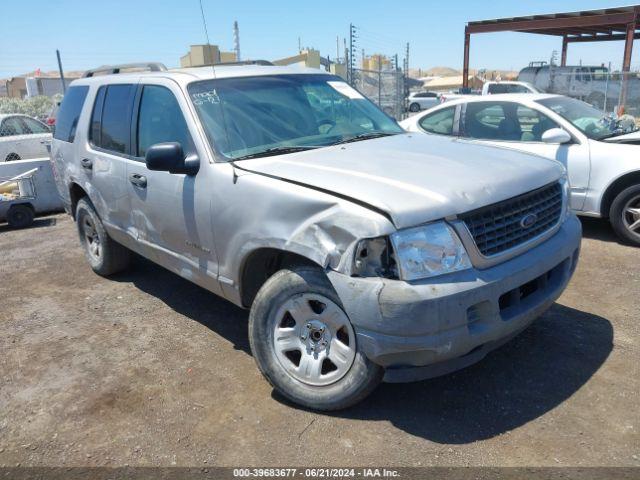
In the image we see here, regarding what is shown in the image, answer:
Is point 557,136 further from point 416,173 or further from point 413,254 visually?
point 413,254

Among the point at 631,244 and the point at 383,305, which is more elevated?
the point at 383,305

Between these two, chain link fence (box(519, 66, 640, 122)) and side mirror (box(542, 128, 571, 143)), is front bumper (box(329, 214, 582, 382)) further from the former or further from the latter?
chain link fence (box(519, 66, 640, 122))

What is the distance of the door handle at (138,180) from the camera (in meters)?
3.98

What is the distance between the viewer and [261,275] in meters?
3.40

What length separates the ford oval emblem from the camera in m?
2.94

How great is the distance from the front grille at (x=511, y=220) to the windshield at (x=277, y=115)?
4.21 ft

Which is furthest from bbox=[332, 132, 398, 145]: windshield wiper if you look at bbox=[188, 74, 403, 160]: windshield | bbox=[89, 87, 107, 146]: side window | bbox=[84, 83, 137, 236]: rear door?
bbox=[89, 87, 107, 146]: side window

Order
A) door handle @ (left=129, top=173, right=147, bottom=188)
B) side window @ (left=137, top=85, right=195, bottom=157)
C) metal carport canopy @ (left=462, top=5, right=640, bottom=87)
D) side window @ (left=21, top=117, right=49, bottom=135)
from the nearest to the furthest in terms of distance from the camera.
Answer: side window @ (left=137, top=85, right=195, bottom=157) < door handle @ (left=129, top=173, right=147, bottom=188) < side window @ (left=21, top=117, right=49, bottom=135) < metal carport canopy @ (left=462, top=5, right=640, bottom=87)

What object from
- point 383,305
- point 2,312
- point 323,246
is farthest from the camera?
point 2,312

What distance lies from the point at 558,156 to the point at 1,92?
60794 millimetres

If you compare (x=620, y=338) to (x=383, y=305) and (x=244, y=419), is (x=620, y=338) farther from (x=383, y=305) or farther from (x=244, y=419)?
(x=244, y=419)

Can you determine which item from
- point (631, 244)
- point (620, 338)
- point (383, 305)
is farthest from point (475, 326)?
point (631, 244)

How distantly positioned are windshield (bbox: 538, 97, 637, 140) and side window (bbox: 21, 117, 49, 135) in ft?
36.6

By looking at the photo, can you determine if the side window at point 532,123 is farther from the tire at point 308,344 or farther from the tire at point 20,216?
the tire at point 20,216
